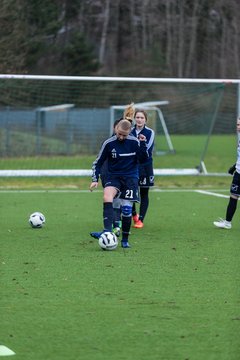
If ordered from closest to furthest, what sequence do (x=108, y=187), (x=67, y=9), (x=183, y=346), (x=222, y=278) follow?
(x=183, y=346)
(x=222, y=278)
(x=108, y=187)
(x=67, y=9)

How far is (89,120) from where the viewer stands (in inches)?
1122

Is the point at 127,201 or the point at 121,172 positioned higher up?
the point at 121,172

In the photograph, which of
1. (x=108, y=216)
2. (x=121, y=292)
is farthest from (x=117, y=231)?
(x=121, y=292)

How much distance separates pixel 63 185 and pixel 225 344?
1515 centimetres

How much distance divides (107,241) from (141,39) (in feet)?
120

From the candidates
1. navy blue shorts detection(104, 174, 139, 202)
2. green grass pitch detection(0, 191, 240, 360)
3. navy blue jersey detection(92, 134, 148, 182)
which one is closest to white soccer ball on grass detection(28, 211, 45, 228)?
green grass pitch detection(0, 191, 240, 360)

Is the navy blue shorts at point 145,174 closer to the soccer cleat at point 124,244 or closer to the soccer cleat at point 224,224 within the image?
the soccer cleat at point 224,224

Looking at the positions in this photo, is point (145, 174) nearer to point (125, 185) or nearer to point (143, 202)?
point (143, 202)

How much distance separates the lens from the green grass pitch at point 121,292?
253 inches

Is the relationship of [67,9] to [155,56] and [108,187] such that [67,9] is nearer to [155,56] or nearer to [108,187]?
[155,56]

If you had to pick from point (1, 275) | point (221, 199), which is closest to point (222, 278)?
point (1, 275)

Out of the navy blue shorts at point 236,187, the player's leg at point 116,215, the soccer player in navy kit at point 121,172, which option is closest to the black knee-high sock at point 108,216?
the soccer player in navy kit at point 121,172

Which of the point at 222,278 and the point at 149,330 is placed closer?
the point at 149,330

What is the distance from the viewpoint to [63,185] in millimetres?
21438
